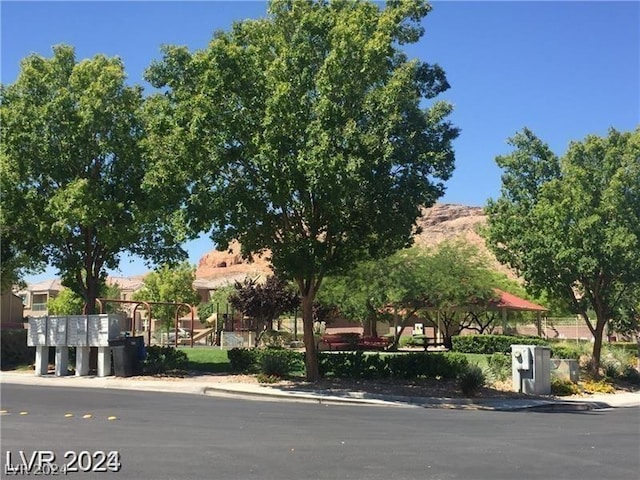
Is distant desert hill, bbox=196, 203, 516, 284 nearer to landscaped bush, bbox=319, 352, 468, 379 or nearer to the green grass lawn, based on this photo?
the green grass lawn

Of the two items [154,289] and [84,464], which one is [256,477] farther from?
[154,289]

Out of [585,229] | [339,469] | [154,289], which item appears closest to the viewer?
[339,469]

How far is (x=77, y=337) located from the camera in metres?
23.2

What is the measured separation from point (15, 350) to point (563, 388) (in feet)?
69.9

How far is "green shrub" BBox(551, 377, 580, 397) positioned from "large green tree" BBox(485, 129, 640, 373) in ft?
12.3

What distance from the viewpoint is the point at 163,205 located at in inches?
739

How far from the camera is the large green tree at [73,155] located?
22547 millimetres

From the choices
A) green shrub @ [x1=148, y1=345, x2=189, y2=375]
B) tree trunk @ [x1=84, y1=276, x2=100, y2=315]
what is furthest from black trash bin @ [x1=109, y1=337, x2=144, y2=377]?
tree trunk @ [x1=84, y1=276, x2=100, y2=315]

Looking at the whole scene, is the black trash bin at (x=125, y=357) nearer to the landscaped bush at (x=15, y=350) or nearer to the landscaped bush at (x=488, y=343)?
the landscaped bush at (x=15, y=350)

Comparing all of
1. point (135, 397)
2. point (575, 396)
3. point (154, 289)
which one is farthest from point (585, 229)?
point (154, 289)

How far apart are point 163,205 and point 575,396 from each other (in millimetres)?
12659

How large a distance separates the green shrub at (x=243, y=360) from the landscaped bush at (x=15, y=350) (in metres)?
10.2

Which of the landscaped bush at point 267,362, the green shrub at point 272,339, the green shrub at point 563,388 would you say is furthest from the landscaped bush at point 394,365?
the green shrub at point 272,339

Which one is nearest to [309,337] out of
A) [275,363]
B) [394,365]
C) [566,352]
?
[275,363]
